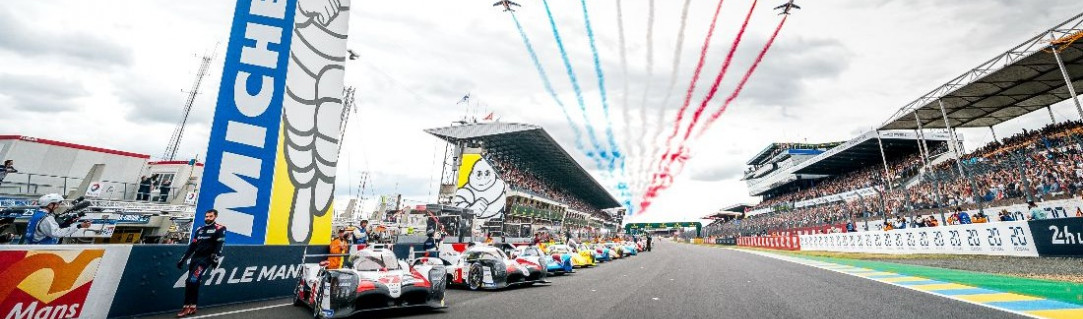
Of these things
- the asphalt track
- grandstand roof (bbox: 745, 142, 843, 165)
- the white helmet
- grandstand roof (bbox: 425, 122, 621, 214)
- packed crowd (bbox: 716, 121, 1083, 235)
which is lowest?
the asphalt track

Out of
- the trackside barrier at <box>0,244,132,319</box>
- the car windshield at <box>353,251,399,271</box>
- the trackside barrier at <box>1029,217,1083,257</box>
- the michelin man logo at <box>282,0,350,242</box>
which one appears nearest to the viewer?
the trackside barrier at <box>0,244,132,319</box>

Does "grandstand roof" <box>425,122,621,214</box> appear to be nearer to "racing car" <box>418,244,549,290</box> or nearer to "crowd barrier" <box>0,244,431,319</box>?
"racing car" <box>418,244,549,290</box>

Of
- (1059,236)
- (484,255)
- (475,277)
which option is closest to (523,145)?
(484,255)

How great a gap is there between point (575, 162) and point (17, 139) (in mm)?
43892

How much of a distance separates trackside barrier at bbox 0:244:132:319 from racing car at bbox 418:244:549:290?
6.03m

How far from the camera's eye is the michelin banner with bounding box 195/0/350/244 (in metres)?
9.91

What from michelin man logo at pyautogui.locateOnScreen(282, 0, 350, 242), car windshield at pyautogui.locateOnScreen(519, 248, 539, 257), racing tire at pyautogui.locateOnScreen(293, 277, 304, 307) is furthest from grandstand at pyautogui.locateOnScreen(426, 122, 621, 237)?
racing tire at pyautogui.locateOnScreen(293, 277, 304, 307)

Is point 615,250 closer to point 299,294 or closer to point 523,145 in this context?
point 299,294

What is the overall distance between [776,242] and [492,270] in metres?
33.9

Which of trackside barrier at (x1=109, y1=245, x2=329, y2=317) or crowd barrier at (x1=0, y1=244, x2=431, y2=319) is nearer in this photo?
crowd barrier at (x1=0, y1=244, x2=431, y2=319)

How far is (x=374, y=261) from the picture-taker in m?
6.92

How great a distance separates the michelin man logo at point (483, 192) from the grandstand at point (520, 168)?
34 cm

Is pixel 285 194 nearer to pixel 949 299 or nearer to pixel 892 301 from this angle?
pixel 892 301

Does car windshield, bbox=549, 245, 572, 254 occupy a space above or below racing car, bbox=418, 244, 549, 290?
above
